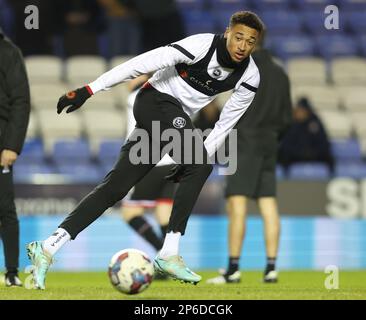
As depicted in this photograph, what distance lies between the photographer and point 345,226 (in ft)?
39.5

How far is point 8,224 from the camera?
7.82 meters

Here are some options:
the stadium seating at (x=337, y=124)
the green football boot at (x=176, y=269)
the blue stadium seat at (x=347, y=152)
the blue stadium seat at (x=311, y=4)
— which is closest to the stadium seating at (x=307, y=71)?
the stadium seating at (x=337, y=124)

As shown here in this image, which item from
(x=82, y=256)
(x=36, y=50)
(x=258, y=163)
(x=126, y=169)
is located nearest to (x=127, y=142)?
(x=126, y=169)

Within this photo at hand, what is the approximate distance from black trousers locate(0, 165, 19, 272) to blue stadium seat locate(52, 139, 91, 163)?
5.85 metres

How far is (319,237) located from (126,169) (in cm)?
548

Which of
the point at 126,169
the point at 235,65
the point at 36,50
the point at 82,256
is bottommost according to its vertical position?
the point at 82,256

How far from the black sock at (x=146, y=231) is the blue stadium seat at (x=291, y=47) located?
6.94 meters

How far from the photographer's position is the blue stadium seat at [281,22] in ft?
56.0

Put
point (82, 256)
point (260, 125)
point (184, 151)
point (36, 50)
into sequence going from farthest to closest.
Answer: point (36, 50), point (82, 256), point (260, 125), point (184, 151)

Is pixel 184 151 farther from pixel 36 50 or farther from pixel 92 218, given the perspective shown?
pixel 36 50

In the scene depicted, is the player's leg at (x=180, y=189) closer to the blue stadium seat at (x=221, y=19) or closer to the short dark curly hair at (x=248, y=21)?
the short dark curly hair at (x=248, y=21)

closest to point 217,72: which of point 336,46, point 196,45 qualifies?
point 196,45

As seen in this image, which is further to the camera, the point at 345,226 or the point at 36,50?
the point at 36,50

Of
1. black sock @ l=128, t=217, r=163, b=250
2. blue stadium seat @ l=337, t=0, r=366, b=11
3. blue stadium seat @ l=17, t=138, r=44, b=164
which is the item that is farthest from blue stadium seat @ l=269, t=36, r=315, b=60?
black sock @ l=128, t=217, r=163, b=250
